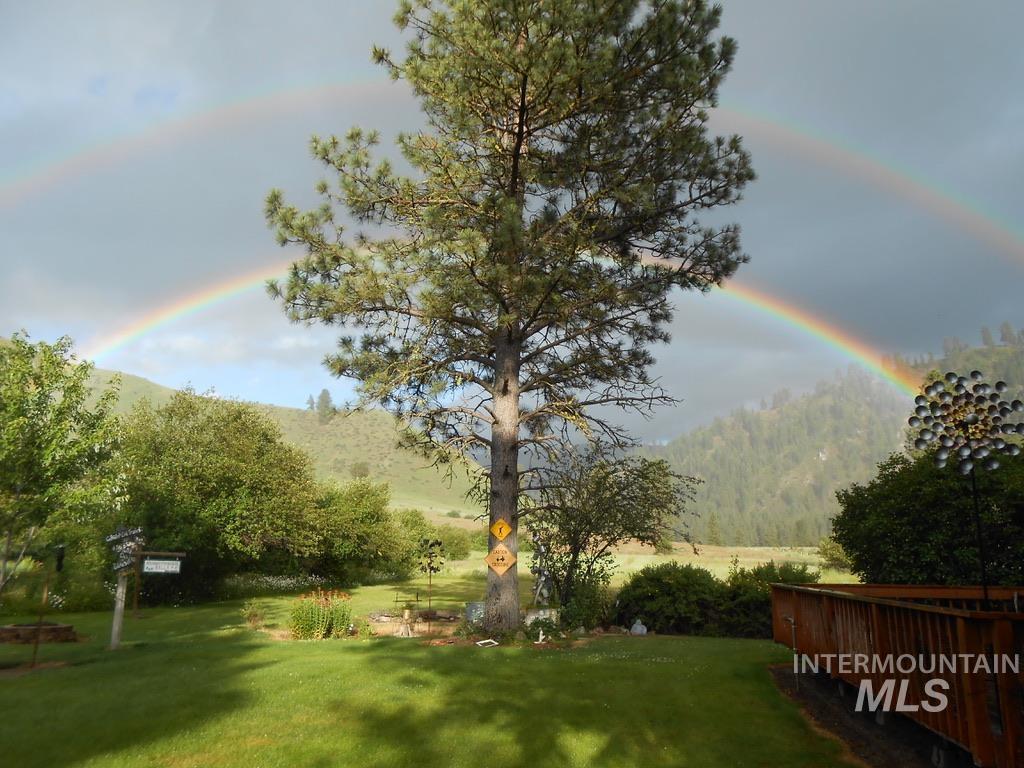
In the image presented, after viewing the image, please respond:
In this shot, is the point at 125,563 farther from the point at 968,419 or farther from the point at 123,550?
the point at 968,419

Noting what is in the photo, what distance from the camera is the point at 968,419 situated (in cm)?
1193

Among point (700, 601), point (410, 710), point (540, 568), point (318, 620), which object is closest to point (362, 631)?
point (318, 620)

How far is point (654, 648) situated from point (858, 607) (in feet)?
23.0

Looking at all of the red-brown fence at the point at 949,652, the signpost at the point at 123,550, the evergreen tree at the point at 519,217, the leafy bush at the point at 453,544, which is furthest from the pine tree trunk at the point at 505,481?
the leafy bush at the point at 453,544

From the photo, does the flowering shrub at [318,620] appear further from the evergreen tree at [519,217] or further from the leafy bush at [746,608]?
the leafy bush at [746,608]

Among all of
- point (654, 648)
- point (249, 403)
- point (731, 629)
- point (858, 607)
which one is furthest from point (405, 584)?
point (858, 607)

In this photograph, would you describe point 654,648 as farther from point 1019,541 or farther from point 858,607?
point 1019,541

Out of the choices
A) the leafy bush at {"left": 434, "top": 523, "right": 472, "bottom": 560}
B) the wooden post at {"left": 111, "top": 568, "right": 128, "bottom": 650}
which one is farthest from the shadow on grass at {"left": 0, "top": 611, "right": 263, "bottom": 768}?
the leafy bush at {"left": 434, "top": 523, "right": 472, "bottom": 560}

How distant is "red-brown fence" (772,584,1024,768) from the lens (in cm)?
515

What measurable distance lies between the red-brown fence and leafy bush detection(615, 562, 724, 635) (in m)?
8.95

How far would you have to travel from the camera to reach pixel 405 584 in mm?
40250

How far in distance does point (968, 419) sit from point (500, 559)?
10.3 metres

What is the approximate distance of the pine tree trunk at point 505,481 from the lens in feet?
52.8

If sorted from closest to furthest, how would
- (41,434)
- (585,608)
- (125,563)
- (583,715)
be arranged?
(583,715) < (41,434) < (125,563) < (585,608)
